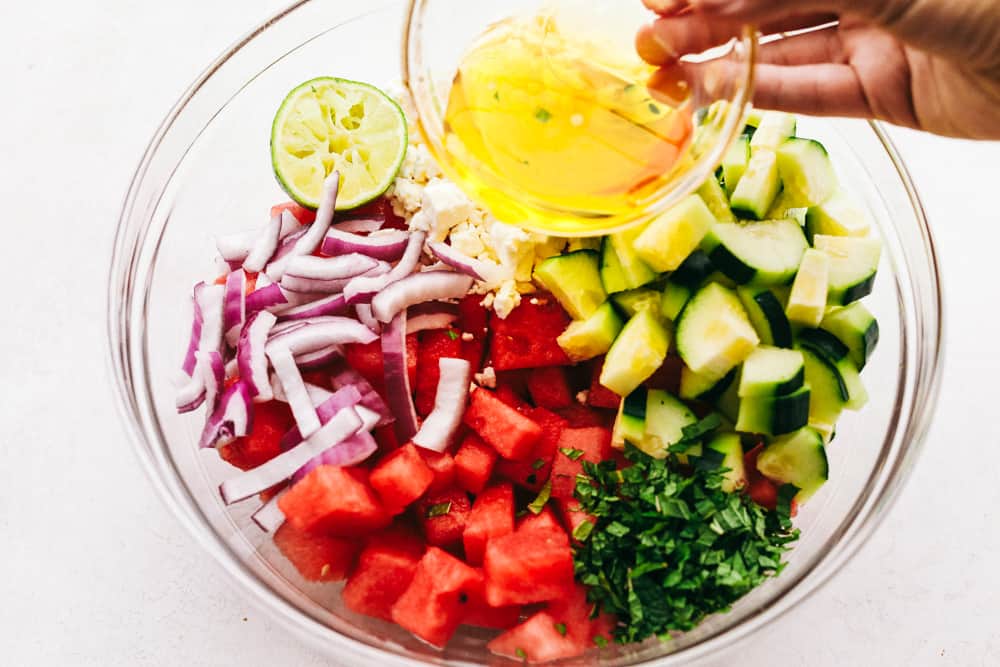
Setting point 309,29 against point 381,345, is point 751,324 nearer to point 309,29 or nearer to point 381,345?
point 381,345

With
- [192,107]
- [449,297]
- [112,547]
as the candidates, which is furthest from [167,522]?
[192,107]

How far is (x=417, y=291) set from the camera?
2.03 m

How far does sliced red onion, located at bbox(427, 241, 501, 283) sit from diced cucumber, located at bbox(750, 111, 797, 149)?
0.68m

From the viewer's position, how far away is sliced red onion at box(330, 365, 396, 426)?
1984mm

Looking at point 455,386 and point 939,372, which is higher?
point 455,386

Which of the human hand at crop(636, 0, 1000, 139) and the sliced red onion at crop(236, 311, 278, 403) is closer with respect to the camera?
the human hand at crop(636, 0, 1000, 139)

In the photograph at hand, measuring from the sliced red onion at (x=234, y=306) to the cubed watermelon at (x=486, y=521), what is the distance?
715 millimetres

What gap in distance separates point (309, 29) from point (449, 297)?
3.01 ft

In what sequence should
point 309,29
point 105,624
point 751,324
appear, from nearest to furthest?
point 751,324 → point 105,624 → point 309,29

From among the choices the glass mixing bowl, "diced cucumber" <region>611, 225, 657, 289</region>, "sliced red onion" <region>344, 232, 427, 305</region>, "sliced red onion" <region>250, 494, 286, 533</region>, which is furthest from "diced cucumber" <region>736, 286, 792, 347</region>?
"sliced red onion" <region>250, 494, 286, 533</region>

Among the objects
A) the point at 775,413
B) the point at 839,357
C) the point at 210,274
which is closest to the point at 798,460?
the point at 775,413

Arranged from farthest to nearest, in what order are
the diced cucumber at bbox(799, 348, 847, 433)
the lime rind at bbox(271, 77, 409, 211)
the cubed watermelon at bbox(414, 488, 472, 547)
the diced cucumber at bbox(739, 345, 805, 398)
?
1. the lime rind at bbox(271, 77, 409, 211)
2. the cubed watermelon at bbox(414, 488, 472, 547)
3. the diced cucumber at bbox(799, 348, 847, 433)
4. the diced cucumber at bbox(739, 345, 805, 398)

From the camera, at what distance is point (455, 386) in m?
2.00

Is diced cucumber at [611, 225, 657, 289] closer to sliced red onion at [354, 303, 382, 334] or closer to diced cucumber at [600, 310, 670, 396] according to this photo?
diced cucumber at [600, 310, 670, 396]
